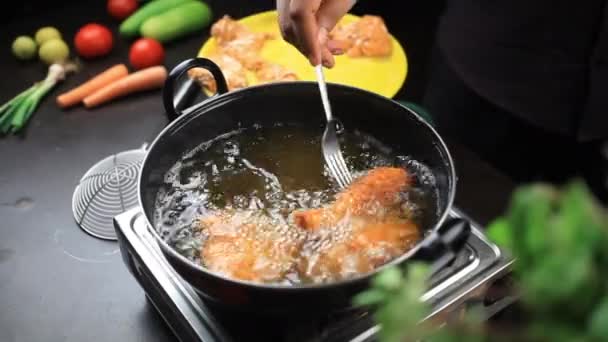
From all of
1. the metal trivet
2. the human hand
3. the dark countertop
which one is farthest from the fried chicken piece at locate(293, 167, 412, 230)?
the metal trivet

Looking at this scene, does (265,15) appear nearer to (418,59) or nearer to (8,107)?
(418,59)

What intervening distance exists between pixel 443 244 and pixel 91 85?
1.38 metres

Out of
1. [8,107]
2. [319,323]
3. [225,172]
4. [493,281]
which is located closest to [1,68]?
[8,107]

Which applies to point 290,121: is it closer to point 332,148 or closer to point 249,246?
point 332,148

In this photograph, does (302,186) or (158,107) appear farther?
(158,107)

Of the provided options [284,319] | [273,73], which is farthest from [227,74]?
[284,319]

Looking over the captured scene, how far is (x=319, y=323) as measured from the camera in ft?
3.26

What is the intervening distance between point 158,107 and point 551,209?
1541 mm

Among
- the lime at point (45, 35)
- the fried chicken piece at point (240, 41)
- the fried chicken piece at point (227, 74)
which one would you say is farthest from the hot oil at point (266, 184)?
the lime at point (45, 35)

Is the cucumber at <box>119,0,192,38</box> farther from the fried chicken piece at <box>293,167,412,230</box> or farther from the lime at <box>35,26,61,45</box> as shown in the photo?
the fried chicken piece at <box>293,167,412,230</box>

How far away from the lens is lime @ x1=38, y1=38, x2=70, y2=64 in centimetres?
192

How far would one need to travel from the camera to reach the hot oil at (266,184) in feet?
3.42

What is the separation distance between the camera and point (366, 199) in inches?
42.3

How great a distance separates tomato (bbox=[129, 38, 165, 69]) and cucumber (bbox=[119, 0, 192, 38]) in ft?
0.46
